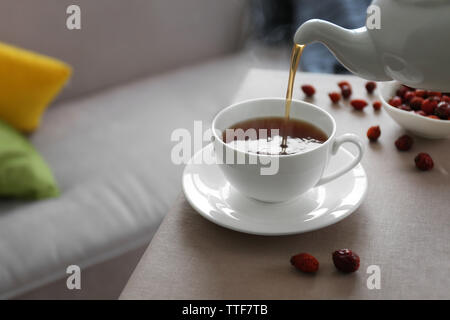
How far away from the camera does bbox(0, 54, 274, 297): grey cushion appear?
1.05m

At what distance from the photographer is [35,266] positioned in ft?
3.36

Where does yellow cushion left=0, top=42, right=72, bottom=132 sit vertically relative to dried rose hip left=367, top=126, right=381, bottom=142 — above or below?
below

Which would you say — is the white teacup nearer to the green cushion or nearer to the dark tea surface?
the dark tea surface

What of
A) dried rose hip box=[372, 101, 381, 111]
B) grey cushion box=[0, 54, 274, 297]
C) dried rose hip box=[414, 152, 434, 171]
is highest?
dried rose hip box=[372, 101, 381, 111]

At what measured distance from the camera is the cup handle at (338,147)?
65cm

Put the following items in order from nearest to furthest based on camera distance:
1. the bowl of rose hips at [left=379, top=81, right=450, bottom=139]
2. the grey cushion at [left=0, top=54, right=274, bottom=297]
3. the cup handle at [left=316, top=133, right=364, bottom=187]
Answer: the cup handle at [left=316, top=133, right=364, bottom=187] < the bowl of rose hips at [left=379, top=81, right=450, bottom=139] < the grey cushion at [left=0, top=54, right=274, bottom=297]

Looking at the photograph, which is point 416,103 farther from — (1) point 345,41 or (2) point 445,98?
(1) point 345,41

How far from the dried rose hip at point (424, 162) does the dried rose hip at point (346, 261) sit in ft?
0.78

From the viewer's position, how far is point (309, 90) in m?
0.96

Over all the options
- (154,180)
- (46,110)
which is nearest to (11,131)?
(46,110)

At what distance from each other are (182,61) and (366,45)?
1.15 meters

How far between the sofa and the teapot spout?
0.66 meters

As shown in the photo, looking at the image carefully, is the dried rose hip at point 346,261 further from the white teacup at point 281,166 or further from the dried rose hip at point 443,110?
the dried rose hip at point 443,110

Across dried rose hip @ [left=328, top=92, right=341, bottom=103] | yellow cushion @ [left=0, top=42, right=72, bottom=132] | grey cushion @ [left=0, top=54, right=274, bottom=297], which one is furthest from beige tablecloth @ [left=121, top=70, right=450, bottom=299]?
yellow cushion @ [left=0, top=42, right=72, bottom=132]
